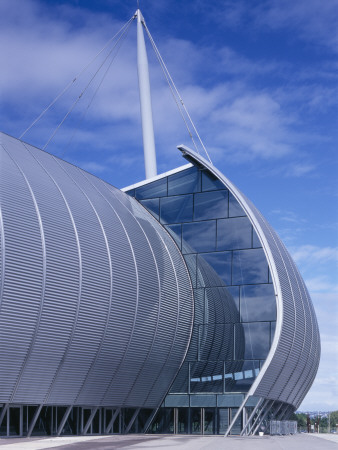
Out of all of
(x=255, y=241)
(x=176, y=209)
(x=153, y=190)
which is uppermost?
(x=153, y=190)

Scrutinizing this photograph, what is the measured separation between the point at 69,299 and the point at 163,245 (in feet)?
35.8

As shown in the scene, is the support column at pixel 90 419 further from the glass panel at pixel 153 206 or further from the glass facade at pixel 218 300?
the glass panel at pixel 153 206

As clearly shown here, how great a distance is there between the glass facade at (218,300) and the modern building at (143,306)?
2.8 inches

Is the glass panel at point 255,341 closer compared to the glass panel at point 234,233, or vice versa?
the glass panel at point 255,341

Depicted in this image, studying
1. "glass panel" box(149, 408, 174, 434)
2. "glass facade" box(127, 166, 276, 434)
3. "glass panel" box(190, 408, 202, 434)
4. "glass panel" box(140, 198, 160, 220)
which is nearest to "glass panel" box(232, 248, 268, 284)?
"glass facade" box(127, 166, 276, 434)

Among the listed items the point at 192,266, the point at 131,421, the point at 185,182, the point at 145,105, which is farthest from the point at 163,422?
the point at 145,105

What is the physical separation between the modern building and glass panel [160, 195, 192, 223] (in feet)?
0.24

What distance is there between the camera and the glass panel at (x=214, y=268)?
4281 centimetres

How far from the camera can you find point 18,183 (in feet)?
109

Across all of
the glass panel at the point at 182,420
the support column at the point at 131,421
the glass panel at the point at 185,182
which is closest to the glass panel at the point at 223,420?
the glass panel at the point at 182,420

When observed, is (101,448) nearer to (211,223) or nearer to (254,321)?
(254,321)

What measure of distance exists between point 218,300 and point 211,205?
6146 mm

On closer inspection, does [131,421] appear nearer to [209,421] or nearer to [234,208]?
[209,421]

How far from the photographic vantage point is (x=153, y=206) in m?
46.5
